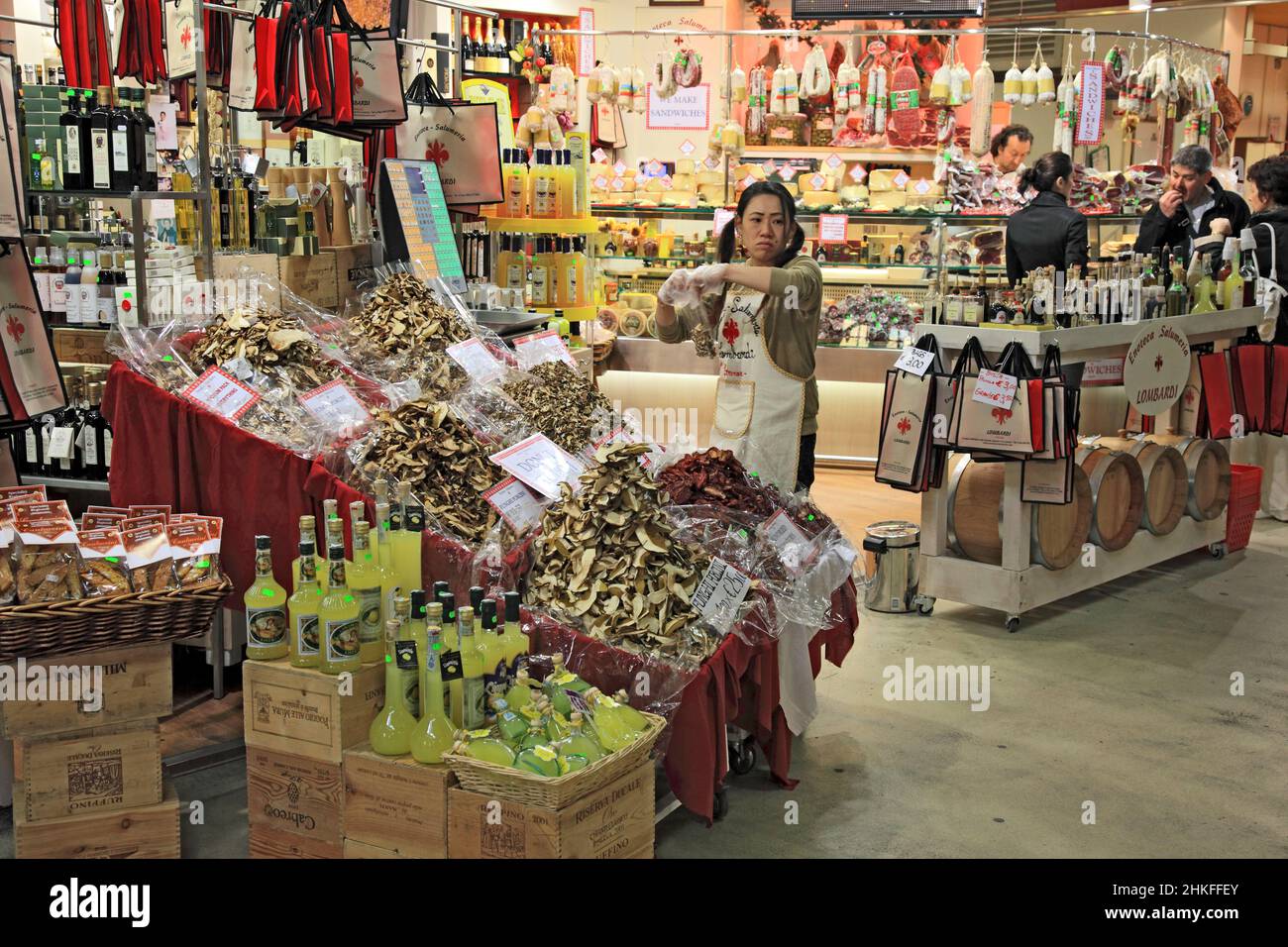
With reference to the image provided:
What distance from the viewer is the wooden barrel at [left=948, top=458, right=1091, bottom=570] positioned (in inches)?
204

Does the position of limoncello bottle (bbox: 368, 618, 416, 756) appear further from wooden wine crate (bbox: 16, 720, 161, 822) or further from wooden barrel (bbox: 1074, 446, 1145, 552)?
wooden barrel (bbox: 1074, 446, 1145, 552)

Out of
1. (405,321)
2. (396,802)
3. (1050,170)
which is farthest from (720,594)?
(1050,170)

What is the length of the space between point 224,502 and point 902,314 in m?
4.96

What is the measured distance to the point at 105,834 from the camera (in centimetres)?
309

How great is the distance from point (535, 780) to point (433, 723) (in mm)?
314

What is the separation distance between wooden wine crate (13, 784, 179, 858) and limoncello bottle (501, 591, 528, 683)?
2.98 ft

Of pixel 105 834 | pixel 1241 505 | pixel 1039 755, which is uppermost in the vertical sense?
pixel 1241 505

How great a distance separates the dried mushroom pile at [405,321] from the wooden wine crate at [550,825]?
2.05 m

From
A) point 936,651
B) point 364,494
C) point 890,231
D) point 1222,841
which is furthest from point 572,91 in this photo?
point 1222,841

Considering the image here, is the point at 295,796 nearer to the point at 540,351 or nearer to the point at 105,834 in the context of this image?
the point at 105,834

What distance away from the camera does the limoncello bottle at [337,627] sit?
2.94 meters

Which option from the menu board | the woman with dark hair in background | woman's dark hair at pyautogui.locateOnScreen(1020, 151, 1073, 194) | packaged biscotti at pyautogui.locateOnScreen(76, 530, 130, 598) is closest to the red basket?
the woman with dark hair in background
